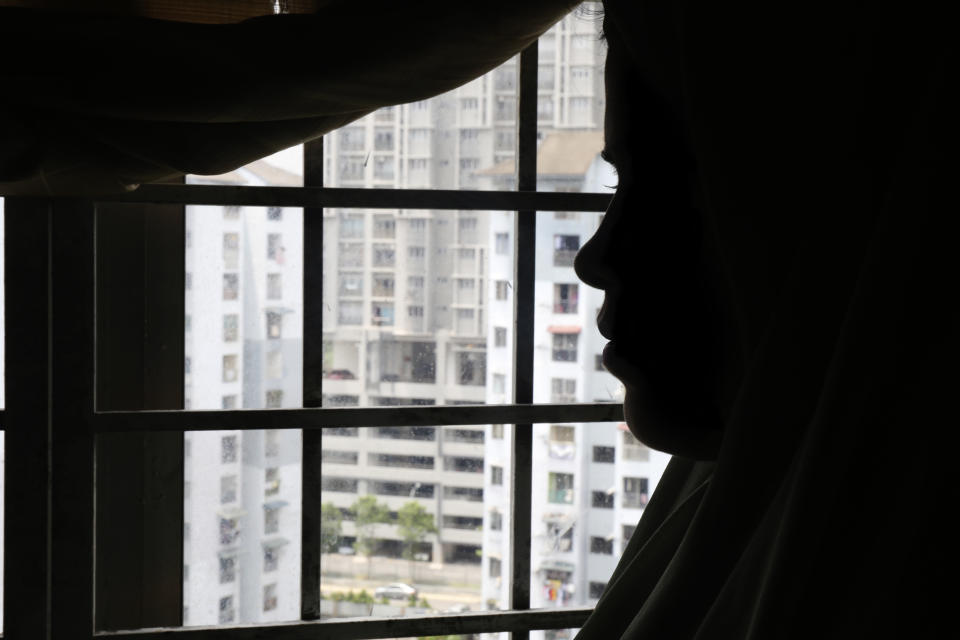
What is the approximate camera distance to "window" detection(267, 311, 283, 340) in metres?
1.44

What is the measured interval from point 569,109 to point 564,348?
43 cm

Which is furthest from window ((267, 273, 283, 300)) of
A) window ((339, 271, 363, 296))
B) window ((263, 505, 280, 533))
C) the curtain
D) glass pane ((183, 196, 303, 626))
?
the curtain

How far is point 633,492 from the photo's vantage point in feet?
5.30

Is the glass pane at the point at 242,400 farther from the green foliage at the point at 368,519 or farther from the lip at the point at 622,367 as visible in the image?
the lip at the point at 622,367

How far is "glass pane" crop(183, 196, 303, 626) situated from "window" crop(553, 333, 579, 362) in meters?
0.46

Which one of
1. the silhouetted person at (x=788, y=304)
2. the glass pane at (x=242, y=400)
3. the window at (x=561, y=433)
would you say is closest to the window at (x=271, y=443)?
the glass pane at (x=242, y=400)

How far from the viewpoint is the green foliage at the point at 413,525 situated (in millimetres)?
1523

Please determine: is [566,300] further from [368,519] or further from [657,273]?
[657,273]

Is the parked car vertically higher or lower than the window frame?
lower

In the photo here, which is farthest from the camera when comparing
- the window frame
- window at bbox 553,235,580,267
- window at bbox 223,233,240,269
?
window at bbox 553,235,580,267

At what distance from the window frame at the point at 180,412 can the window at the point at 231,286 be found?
0.12 m

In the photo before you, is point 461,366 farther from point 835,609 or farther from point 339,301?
point 835,609

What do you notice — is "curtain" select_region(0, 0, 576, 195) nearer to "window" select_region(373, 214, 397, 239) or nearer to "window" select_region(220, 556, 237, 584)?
"window" select_region(373, 214, 397, 239)

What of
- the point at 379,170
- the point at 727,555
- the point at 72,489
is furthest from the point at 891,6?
the point at 72,489
